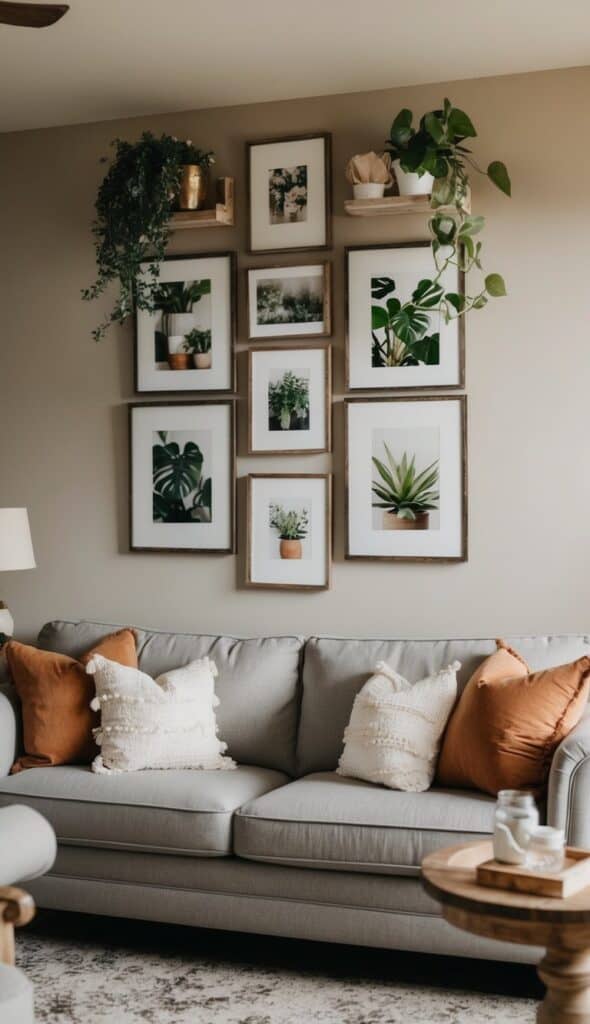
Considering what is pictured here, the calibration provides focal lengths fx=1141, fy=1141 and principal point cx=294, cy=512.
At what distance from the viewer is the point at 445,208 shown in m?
3.98

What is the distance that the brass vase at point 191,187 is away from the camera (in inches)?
167

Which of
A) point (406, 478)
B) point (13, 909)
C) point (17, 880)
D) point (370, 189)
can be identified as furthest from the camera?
point (406, 478)

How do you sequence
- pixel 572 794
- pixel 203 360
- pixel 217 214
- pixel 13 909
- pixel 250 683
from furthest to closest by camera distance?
pixel 203 360 → pixel 217 214 → pixel 250 683 → pixel 572 794 → pixel 13 909

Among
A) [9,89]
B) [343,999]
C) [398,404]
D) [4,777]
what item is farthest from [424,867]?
[9,89]

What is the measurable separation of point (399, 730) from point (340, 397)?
53.2 inches

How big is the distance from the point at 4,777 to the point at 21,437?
153 cm

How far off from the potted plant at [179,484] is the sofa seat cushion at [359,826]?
138 centimetres

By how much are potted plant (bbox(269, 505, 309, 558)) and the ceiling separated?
5.07 ft

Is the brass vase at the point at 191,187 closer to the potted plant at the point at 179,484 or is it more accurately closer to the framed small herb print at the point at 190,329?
the framed small herb print at the point at 190,329

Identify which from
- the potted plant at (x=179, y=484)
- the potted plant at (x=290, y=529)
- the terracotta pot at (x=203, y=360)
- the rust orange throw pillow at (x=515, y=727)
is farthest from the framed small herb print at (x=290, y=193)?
the rust orange throw pillow at (x=515, y=727)

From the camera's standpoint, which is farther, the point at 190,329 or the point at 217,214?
the point at 190,329

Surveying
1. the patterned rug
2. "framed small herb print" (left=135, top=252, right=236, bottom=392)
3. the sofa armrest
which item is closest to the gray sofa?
the sofa armrest

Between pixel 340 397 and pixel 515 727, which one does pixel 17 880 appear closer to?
pixel 515 727

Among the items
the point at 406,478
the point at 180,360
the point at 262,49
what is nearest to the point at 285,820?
the point at 406,478
